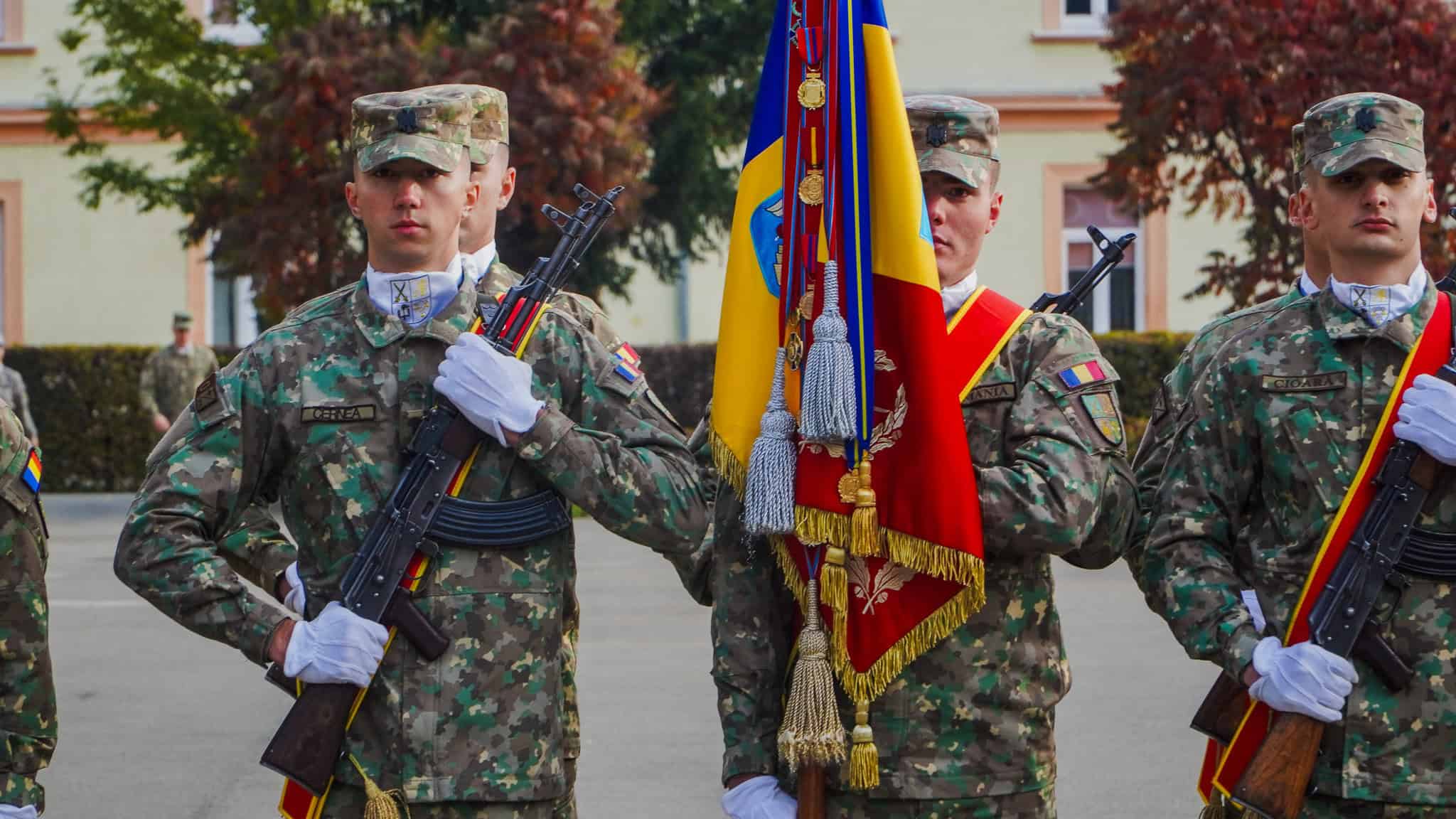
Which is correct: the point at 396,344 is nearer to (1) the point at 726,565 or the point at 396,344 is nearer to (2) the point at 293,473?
(2) the point at 293,473

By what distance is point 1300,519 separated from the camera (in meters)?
4.18

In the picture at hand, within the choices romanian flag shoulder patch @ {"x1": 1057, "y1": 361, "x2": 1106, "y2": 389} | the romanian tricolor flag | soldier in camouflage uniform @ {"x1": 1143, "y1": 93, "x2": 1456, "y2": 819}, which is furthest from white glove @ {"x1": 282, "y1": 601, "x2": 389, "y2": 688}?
soldier in camouflage uniform @ {"x1": 1143, "y1": 93, "x2": 1456, "y2": 819}

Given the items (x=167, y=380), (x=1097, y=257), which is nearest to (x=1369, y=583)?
(x=167, y=380)

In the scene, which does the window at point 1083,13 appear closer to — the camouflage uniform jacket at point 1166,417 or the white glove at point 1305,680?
the camouflage uniform jacket at point 1166,417

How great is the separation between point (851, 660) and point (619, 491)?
1.95 feet

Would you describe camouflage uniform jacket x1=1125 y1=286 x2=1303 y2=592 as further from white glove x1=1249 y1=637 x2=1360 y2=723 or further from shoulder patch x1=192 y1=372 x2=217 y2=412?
shoulder patch x1=192 y1=372 x2=217 y2=412

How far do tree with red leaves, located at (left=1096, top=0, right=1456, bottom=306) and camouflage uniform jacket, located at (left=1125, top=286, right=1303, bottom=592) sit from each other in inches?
412

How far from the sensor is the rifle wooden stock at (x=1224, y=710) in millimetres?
4258

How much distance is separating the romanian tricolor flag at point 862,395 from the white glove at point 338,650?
0.82m

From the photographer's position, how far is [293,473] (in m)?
4.23

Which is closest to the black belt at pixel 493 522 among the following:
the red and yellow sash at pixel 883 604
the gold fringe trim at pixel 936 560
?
the red and yellow sash at pixel 883 604

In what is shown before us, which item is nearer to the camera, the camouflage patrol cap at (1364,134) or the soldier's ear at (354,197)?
the camouflage patrol cap at (1364,134)

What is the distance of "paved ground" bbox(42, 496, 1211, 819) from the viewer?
7.63 meters

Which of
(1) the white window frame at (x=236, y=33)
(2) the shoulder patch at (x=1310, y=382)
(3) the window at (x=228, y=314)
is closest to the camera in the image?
(2) the shoulder patch at (x=1310, y=382)
